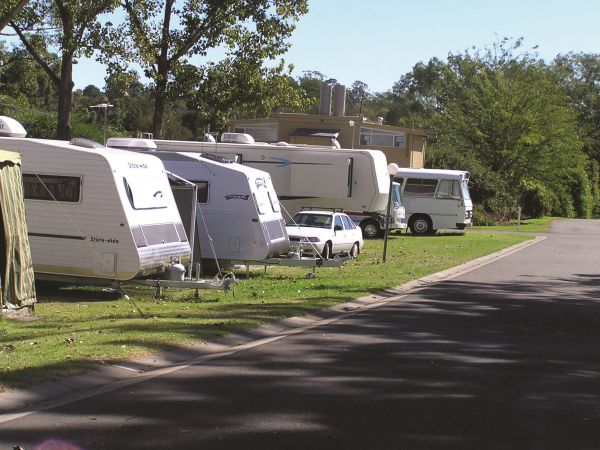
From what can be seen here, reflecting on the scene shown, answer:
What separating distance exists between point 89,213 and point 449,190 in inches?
999

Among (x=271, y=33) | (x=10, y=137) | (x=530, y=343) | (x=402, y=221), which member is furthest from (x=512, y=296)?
(x=402, y=221)

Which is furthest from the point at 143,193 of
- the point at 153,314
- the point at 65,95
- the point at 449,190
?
the point at 449,190

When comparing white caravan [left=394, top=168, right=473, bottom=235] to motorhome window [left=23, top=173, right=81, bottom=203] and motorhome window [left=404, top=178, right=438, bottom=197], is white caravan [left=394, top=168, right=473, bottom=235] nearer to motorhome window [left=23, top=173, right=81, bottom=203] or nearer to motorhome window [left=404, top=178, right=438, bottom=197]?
motorhome window [left=404, top=178, right=438, bottom=197]

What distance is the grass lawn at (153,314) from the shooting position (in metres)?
9.29

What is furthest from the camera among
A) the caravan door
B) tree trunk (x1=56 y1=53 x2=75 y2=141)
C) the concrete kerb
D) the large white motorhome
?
the caravan door

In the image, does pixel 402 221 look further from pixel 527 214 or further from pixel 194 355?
pixel 527 214

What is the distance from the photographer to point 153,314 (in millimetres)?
13586

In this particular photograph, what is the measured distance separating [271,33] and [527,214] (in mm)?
38913

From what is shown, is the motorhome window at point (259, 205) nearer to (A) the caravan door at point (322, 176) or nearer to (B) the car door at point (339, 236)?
(B) the car door at point (339, 236)

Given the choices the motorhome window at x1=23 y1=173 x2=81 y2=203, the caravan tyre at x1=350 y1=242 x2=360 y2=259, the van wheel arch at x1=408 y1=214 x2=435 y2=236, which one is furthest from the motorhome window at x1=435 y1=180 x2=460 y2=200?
the motorhome window at x1=23 y1=173 x2=81 y2=203

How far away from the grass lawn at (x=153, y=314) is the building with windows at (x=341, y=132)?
27.9m

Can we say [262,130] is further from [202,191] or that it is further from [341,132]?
[202,191]

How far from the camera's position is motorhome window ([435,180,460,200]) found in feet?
127

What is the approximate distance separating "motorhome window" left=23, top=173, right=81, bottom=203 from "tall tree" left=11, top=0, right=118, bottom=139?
27.7ft
